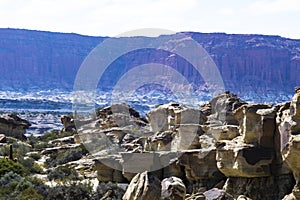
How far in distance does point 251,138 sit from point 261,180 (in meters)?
1.11

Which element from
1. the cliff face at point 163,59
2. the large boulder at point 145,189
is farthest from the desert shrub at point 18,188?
the cliff face at point 163,59

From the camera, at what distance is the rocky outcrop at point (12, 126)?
45.3 m

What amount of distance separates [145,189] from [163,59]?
121841 mm

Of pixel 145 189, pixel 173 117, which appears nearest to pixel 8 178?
pixel 173 117

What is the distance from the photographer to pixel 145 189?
11.2 m

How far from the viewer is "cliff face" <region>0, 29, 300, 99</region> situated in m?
132

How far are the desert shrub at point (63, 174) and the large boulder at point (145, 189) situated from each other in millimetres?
13472

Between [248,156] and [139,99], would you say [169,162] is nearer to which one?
[248,156]

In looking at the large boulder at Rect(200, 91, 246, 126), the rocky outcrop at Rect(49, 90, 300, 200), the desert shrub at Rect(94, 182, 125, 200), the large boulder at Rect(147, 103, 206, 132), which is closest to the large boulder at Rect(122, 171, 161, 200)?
the rocky outcrop at Rect(49, 90, 300, 200)

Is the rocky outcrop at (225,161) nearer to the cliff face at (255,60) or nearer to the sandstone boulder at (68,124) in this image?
the sandstone boulder at (68,124)

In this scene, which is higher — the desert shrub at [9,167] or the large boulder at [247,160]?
the large boulder at [247,160]

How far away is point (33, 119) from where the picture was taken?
82.4 metres

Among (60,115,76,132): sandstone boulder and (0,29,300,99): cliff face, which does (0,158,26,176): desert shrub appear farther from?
(0,29,300,99): cliff face

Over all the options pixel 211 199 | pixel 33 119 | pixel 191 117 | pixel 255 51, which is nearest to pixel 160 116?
pixel 191 117
